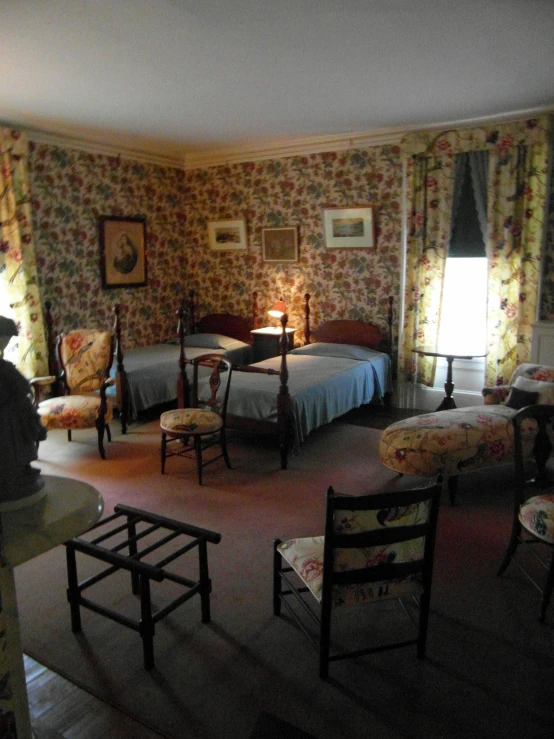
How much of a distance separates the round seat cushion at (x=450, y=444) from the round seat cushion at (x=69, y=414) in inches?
88.3

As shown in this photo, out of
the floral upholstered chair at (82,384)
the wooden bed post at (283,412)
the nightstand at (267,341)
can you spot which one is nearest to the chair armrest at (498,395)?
the wooden bed post at (283,412)

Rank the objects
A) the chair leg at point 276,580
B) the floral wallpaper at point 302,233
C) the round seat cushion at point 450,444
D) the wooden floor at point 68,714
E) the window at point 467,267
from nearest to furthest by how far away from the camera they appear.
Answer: the wooden floor at point 68,714
the chair leg at point 276,580
the round seat cushion at point 450,444
the window at point 467,267
the floral wallpaper at point 302,233

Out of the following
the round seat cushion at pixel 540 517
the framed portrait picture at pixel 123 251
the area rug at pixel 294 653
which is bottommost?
the area rug at pixel 294 653

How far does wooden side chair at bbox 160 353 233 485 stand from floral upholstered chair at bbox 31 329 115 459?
604 mm

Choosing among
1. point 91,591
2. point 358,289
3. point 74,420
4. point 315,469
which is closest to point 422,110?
point 358,289

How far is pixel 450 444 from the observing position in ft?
11.8

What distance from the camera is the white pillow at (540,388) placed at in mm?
4004

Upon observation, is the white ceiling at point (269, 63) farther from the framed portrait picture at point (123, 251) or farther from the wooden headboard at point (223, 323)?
the wooden headboard at point (223, 323)

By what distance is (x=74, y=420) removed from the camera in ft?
14.6

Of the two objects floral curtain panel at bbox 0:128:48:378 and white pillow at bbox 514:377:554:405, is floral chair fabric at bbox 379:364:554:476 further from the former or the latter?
floral curtain panel at bbox 0:128:48:378

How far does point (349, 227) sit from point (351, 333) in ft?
Result: 3.53

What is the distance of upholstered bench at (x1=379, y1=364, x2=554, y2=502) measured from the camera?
360cm

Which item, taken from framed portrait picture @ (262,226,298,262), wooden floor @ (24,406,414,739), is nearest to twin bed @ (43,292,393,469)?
framed portrait picture @ (262,226,298,262)

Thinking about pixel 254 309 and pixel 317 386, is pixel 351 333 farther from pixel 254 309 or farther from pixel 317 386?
pixel 317 386
